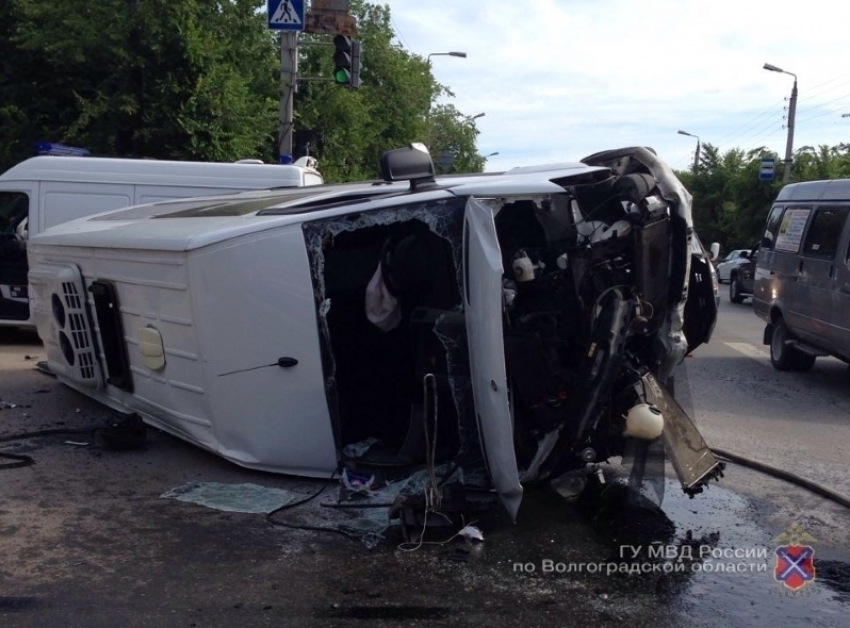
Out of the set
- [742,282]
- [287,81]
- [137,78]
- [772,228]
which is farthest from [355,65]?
[742,282]

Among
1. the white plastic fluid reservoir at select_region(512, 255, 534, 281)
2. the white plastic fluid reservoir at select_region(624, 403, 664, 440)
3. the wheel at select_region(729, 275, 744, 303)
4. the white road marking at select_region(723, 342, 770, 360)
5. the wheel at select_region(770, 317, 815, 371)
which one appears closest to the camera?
the white plastic fluid reservoir at select_region(624, 403, 664, 440)

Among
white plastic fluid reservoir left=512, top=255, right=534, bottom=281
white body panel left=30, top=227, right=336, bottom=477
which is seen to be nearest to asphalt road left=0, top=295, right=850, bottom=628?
white body panel left=30, top=227, right=336, bottom=477

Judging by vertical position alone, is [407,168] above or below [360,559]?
above

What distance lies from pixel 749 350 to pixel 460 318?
9.79 m

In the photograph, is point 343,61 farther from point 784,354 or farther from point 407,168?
point 407,168

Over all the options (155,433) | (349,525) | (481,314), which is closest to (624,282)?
(481,314)

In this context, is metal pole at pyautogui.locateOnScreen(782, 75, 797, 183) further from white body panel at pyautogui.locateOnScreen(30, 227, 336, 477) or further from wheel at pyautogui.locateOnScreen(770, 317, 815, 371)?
white body panel at pyautogui.locateOnScreen(30, 227, 336, 477)

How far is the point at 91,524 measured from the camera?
5234mm

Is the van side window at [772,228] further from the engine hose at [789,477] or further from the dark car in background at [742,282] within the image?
the dark car in background at [742,282]

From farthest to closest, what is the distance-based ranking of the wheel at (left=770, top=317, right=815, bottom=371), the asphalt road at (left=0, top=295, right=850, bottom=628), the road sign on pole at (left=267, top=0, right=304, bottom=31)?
the road sign on pole at (left=267, top=0, right=304, bottom=31), the wheel at (left=770, top=317, right=815, bottom=371), the asphalt road at (left=0, top=295, right=850, bottom=628)

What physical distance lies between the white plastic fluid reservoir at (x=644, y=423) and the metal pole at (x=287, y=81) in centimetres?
1121

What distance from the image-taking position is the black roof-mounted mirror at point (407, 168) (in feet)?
18.9

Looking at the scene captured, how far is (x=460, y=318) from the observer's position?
17.9 ft

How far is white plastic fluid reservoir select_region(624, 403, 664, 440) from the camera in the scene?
5199mm
